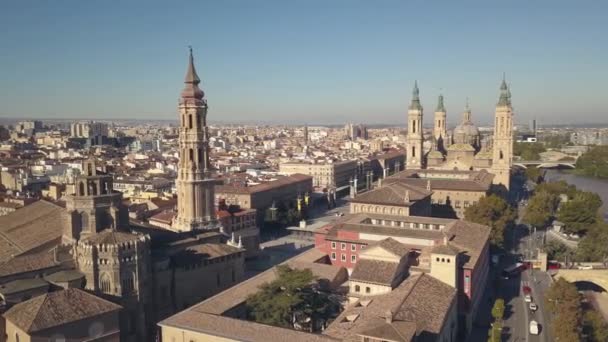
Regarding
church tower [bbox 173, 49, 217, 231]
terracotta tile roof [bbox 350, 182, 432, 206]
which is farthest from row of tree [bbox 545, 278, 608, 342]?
church tower [bbox 173, 49, 217, 231]

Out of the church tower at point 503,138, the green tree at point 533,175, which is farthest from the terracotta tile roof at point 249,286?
the green tree at point 533,175

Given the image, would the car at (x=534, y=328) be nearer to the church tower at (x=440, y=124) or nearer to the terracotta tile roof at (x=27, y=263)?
the terracotta tile roof at (x=27, y=263)

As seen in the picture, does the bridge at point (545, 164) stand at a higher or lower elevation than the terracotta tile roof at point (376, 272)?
lower

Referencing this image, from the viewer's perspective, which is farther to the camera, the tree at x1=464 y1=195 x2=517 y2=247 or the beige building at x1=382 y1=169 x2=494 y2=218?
the beige building at x1=382 y1=169 x2=494 y2=218

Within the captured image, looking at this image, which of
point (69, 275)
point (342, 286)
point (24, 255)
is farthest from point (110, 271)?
point (342, 286)

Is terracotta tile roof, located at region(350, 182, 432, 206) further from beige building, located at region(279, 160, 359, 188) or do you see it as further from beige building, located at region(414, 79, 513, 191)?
beige building, located at region(279, 160, 359, 188)

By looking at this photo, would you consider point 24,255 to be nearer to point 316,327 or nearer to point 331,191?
point 316,327
